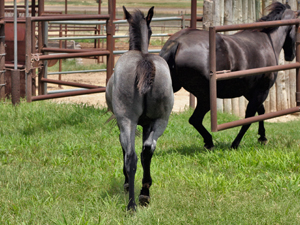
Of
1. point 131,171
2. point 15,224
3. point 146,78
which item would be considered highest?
point 146,78

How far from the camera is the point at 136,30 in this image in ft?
10.2

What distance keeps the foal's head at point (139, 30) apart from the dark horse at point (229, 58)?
4.23 ft

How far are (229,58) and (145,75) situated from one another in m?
2.01

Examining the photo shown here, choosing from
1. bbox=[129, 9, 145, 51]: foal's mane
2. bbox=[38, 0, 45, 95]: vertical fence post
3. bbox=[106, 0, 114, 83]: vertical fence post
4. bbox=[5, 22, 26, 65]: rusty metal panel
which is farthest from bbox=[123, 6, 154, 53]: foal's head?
bbox=[5, 22, 26, 65]: rusty metal panel

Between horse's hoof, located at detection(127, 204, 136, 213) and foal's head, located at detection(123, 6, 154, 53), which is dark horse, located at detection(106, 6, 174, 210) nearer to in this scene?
horse's hoof, located at detection(127, 204, 136, 213)

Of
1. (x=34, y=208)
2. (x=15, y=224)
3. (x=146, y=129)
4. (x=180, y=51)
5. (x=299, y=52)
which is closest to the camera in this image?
(x=15, y=224)

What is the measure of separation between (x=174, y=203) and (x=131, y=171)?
1.37ft

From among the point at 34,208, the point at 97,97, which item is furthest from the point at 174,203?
the point at 97,97

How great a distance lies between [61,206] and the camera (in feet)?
9.71

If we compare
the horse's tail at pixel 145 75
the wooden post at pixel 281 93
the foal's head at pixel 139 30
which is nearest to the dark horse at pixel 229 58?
the foal's head at pixel 139 30

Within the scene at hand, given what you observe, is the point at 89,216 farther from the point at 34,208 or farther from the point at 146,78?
the point at 146,78

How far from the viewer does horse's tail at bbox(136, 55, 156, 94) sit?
9.07 ft

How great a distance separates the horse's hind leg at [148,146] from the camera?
297 cm

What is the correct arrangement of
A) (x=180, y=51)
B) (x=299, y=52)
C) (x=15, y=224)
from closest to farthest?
(x=15, y=224) → (x=180, y=51) → (x=299, y=52)
